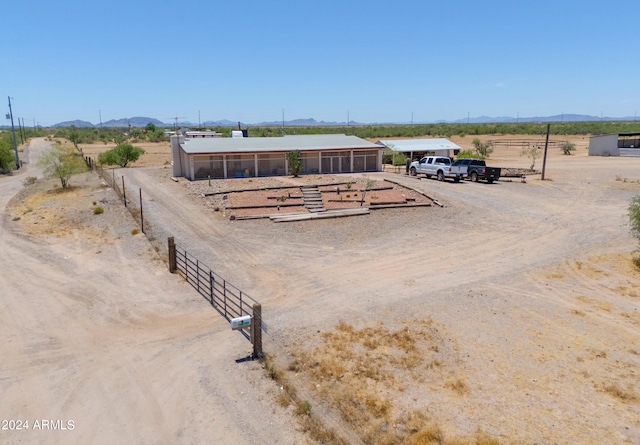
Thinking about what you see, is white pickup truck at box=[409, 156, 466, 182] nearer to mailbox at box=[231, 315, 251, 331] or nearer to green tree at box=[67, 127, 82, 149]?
mailbox at box=[231, 315, 251, 331]

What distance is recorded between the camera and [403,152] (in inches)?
2109

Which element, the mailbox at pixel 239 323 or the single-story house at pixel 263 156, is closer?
the mailbox at pixel 239 323

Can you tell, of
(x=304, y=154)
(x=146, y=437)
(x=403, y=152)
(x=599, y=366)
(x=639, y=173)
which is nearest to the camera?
(x=146, y=437)

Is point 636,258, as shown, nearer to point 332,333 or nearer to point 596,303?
point 596,303

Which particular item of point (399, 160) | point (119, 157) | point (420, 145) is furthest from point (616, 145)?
point (119, 157)

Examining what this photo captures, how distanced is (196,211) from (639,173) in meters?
40.6

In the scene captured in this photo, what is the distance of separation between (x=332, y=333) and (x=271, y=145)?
99.3ft

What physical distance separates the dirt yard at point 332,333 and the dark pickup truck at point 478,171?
1323 centimetres

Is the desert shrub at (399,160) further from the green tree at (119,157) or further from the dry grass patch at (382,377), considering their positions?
the dry grass patch at (382,377)

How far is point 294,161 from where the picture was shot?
1491 inches

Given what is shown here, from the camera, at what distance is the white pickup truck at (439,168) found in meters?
38.0

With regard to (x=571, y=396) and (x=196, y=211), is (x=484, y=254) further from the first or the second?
(x=196, y=211)

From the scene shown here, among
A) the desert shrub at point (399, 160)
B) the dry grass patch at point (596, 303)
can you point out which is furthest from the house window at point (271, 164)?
the dry grass patch at point (596, 303)

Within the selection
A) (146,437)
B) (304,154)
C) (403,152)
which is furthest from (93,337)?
(403,152)
